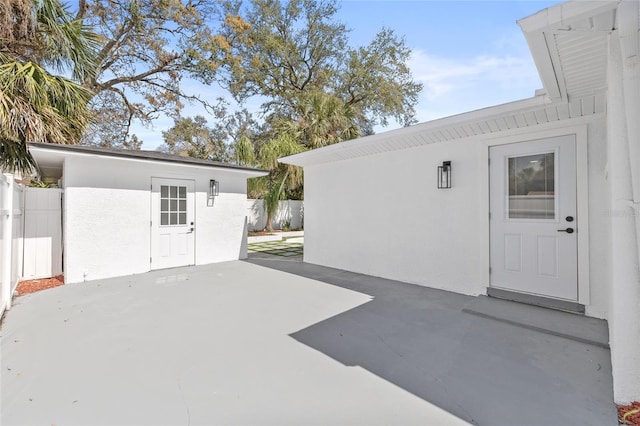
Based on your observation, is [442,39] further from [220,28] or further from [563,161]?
[220,28]

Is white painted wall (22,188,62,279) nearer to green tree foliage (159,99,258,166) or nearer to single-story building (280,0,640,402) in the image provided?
single-story building (280,0,640,402)

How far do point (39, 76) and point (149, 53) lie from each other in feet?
27.4

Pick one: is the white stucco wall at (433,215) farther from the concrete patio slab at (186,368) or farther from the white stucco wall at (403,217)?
the concrete patio slab at (186,368)

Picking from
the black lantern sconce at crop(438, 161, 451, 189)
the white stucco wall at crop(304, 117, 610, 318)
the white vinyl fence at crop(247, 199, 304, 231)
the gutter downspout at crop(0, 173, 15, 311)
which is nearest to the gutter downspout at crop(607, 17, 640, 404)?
the white stucco wall at crop(304, 117, 610, 318)

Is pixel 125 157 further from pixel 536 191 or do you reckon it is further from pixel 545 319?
pixel 545 319

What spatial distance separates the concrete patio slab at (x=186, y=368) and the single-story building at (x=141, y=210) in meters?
1.59

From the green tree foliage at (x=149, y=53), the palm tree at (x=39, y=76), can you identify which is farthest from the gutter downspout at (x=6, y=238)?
the green tree foliage at (x=149, y=53)

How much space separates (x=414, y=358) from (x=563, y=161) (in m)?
3.56

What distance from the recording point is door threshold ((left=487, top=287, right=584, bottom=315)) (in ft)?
13.6

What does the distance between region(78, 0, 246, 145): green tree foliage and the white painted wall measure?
6.85 meters

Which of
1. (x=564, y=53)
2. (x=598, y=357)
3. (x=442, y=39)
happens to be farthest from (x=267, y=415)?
(x=442, y=39)

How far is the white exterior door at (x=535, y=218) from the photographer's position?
14.1ft

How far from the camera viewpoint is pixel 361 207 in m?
6.91

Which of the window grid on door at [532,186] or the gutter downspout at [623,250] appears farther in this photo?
the window grid on door at [532,186]
